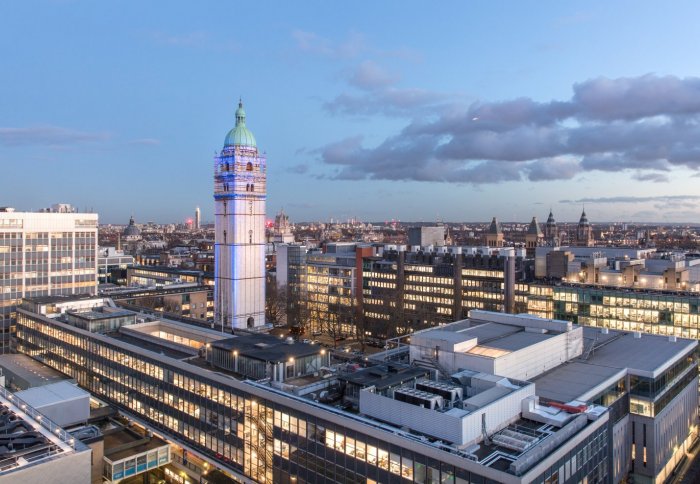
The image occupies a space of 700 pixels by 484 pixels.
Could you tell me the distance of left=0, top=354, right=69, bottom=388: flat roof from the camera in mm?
69375

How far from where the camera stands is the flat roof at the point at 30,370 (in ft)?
228

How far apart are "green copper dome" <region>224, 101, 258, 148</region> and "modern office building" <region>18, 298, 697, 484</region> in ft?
153

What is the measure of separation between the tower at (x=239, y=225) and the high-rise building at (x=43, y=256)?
2568 centimetres

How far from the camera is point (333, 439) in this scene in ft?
128

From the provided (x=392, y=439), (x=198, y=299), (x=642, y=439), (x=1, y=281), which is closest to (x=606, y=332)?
(x=642, y=439)

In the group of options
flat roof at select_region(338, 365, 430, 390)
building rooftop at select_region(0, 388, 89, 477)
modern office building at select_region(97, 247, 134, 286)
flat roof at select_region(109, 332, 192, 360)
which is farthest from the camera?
modern office building at select_region(97, 247, 134, 286)

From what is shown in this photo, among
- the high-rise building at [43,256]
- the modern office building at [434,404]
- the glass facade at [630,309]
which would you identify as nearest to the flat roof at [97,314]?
the modern office building at [434,404]

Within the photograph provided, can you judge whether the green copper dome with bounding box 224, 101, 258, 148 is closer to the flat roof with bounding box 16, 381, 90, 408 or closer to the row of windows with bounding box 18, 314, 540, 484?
the row of windows with bounding box 18, 314, 540, 484

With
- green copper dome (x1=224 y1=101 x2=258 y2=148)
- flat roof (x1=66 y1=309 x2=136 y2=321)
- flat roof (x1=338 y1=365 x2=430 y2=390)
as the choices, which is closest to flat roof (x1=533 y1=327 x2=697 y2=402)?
flat roof (x1=338 y1=365 x2=430 y2=390)

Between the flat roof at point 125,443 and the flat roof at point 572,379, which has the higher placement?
the flat roof at point 572,379

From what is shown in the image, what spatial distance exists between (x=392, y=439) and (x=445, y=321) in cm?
8935

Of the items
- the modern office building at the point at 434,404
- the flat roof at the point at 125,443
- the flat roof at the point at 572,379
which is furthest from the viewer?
the flat roof at the point at 572,379

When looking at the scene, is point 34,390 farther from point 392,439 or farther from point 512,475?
point 512,475

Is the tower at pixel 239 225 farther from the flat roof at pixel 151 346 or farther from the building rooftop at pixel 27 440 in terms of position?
the building rooftop at pixel 27 440
